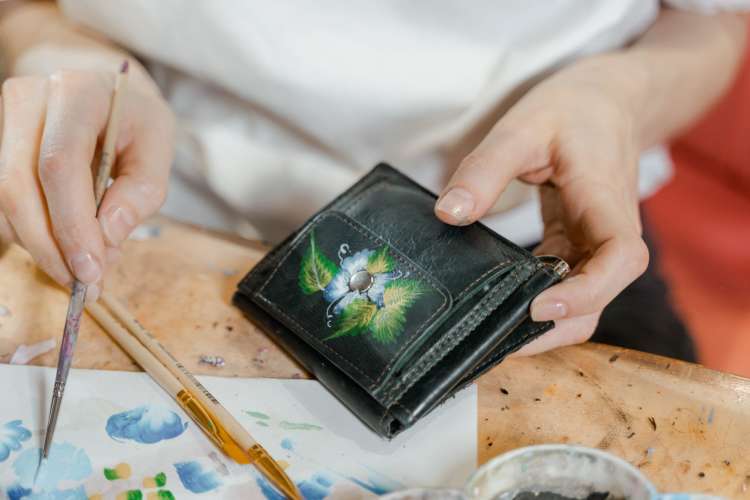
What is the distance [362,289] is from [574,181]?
0.21 metres

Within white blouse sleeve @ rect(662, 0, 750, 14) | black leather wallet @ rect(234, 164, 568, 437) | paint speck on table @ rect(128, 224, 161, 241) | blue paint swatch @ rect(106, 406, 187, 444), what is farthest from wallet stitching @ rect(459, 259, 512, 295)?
white blouse sleeve @ rect(662, 0, 750, 14)

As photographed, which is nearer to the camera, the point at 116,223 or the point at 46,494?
the point at 46,494

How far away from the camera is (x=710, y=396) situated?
58cm

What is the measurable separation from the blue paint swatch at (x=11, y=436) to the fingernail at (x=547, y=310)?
344mm

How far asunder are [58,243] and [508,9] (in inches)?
17.9

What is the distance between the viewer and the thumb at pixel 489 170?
22.3 inches

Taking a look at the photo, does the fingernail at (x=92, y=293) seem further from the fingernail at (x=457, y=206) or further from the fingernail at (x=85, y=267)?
the fingernail at (x=457, y=206)

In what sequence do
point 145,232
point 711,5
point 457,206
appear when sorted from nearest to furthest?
point 457,206 → point 145,232 → point 711,5

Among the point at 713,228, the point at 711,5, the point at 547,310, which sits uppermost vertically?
the point at 711,5

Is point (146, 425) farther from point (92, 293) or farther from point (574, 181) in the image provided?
point (574, 181)

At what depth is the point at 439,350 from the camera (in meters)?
0.52

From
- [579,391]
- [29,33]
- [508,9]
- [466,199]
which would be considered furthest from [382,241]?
[29,33]

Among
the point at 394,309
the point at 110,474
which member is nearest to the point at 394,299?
the point at 394,309

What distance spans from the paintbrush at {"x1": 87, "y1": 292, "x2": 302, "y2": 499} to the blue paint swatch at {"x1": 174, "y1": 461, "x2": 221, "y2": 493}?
0.02 meters
